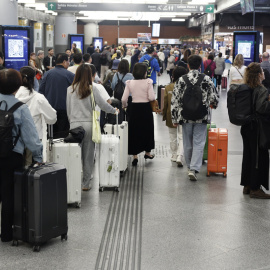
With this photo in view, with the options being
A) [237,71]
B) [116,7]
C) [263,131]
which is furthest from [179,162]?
[116,7]

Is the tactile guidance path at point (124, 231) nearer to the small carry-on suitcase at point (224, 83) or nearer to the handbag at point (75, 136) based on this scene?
the handbag at point (75, 136)

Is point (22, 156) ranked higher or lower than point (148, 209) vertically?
higher

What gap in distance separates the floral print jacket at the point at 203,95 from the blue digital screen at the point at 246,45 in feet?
30.6

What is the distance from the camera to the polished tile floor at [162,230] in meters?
4.39

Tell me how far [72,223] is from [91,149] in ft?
4.43

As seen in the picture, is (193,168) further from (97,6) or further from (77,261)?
(97,6)

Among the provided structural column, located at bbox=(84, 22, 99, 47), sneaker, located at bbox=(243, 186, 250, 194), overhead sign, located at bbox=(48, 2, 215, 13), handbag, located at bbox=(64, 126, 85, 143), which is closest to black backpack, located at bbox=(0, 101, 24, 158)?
handbag, located at bbox=(64, 126, 85, 143)

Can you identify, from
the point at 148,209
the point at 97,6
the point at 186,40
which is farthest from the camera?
the point at 186,40

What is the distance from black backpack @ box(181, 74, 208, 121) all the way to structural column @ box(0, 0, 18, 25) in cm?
926

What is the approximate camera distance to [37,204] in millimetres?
4527

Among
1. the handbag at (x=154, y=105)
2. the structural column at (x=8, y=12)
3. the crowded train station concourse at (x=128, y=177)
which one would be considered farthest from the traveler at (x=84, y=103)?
the structural column at (x=8, y=12)

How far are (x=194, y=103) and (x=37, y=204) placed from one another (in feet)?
10.2

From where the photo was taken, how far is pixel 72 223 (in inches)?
213

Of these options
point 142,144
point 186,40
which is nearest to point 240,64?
point 142,144
